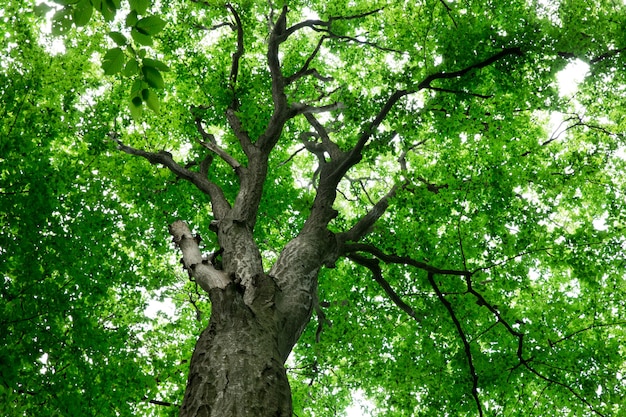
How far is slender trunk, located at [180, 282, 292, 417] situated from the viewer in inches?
125

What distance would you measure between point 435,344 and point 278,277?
4180mm

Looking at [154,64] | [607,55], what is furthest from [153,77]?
[607,55]

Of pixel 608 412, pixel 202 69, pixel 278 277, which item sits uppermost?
pixel 202 69

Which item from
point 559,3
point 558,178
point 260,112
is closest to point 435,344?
point 558,178

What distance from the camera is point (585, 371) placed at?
714 cm

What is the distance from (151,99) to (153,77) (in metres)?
0.15

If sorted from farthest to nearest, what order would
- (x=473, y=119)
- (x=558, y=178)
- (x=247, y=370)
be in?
(x=558, y=178)
(x=473, y=119)
(x=247, y=370)

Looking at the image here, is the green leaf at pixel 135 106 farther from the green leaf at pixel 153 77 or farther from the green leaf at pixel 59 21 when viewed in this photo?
the green leaf at pixel 59 21

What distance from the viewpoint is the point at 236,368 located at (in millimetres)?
3494

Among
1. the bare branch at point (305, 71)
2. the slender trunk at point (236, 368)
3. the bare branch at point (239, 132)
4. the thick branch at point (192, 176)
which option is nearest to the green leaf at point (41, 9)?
the slender trunk at point (236, 368)

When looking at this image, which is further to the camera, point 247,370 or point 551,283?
point 551,283

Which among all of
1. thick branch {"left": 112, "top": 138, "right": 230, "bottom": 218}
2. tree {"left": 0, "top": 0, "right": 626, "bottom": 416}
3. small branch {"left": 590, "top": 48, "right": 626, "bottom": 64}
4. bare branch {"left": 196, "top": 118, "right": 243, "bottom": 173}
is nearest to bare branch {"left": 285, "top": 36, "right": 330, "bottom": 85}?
tree {"left": 0, "top": 0, "right": 626, "bottom": 416}

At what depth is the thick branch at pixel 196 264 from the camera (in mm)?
4688

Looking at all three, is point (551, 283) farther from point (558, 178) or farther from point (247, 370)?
point (247, 370)
